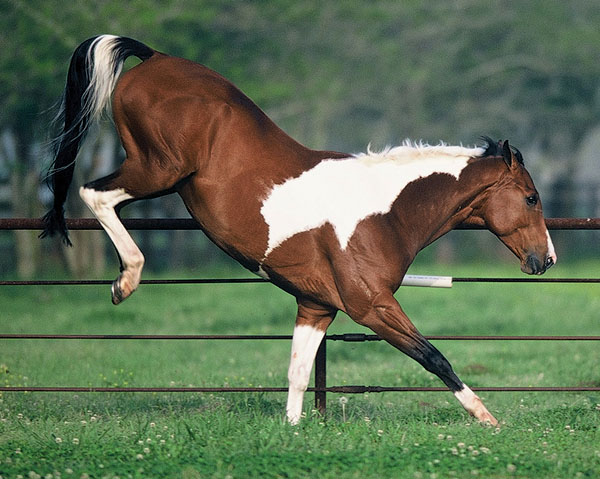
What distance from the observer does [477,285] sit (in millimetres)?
19938

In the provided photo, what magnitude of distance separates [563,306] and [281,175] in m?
10.9

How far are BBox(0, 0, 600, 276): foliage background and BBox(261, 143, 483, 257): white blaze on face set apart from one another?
1295 cm

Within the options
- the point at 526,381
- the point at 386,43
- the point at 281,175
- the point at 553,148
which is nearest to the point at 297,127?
the point at 386,43

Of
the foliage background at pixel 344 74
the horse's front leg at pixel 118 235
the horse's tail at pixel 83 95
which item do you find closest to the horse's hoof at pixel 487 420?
the horse's front leg at pixel 118 235

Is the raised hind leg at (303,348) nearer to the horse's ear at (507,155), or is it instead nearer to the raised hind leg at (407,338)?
the raised hind leg at (407,338)

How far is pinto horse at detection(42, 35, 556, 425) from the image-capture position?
5980 mm

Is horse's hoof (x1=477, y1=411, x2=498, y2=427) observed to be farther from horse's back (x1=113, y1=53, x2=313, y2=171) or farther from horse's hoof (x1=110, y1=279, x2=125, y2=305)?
horse's hoof (x1=110, y1=279, x2=125, y2=305)

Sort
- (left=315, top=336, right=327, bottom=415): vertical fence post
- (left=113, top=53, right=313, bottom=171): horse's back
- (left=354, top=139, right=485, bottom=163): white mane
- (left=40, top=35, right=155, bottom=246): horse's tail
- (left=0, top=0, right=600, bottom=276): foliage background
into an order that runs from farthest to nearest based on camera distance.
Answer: (left=0, top=0, right=600, bottom=276): foliage background, (left=315, top=336, right=327, bottom=415): vertical fence post, (left=354, top=139, right=485, bottom=163): white mane, (left=40, top=35, right=155, bottom=246): horse's tail, (left=113, top=53, right=313, bottom=171): horse's back

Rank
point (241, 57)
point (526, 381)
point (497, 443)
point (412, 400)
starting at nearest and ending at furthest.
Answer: point (497, 443) < point (412, 400) < point (526, 381) < point (241, 57)

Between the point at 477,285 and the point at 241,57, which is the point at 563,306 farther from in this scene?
the point at 241,57

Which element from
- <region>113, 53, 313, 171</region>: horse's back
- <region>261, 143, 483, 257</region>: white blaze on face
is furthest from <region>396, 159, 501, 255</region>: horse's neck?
<region>113, 53, 313, 171</region>: horse's back

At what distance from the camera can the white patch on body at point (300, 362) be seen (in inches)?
251

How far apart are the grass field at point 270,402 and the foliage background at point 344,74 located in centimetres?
470

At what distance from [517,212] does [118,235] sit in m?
2.38
